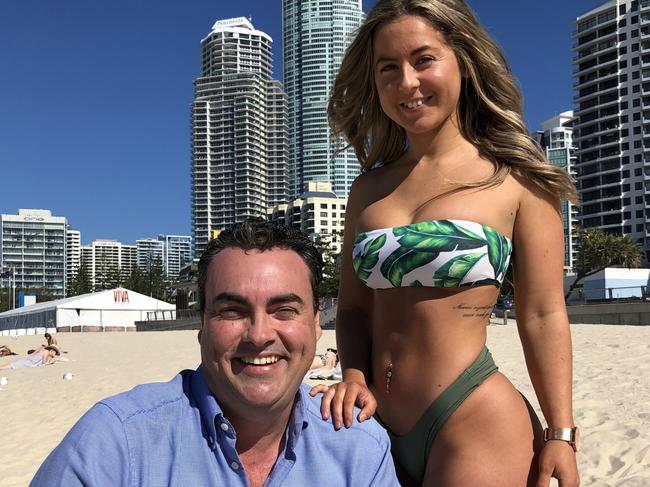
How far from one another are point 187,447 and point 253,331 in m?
0.29

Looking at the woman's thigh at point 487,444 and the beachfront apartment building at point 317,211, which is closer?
the woman's thigh at point 487,444

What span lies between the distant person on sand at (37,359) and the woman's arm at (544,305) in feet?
55.0

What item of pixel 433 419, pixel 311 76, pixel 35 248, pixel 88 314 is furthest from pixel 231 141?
pixel 433 419

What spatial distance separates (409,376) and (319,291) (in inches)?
13.2

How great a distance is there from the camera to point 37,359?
17016mm

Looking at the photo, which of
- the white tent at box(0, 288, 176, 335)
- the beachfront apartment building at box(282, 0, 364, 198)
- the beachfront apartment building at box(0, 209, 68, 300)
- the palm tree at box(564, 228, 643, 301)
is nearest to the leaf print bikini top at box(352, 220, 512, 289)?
the white tent at box(0, 288, 176, 335)

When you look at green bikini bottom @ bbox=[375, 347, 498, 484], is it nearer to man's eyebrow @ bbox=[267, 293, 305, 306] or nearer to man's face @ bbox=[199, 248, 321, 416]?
man's face @ bbox=[199, 248, 321, 416]

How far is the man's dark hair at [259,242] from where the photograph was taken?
5.23ft

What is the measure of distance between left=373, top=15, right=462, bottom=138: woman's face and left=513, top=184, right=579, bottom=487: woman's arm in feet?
1.14

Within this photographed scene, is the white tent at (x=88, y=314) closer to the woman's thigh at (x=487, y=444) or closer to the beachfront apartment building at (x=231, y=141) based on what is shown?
the woman's thigh at (x=487, y=444)

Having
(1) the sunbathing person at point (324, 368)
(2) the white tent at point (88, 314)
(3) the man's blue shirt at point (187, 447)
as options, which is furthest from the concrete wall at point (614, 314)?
(2) the white tent at point (88, 314)

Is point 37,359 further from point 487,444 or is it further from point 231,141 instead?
point 231,141

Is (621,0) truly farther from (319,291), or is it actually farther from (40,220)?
(40,220)

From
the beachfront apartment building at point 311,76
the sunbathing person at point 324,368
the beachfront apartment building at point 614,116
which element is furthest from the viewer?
the beachfront apartment building at point 311,76
